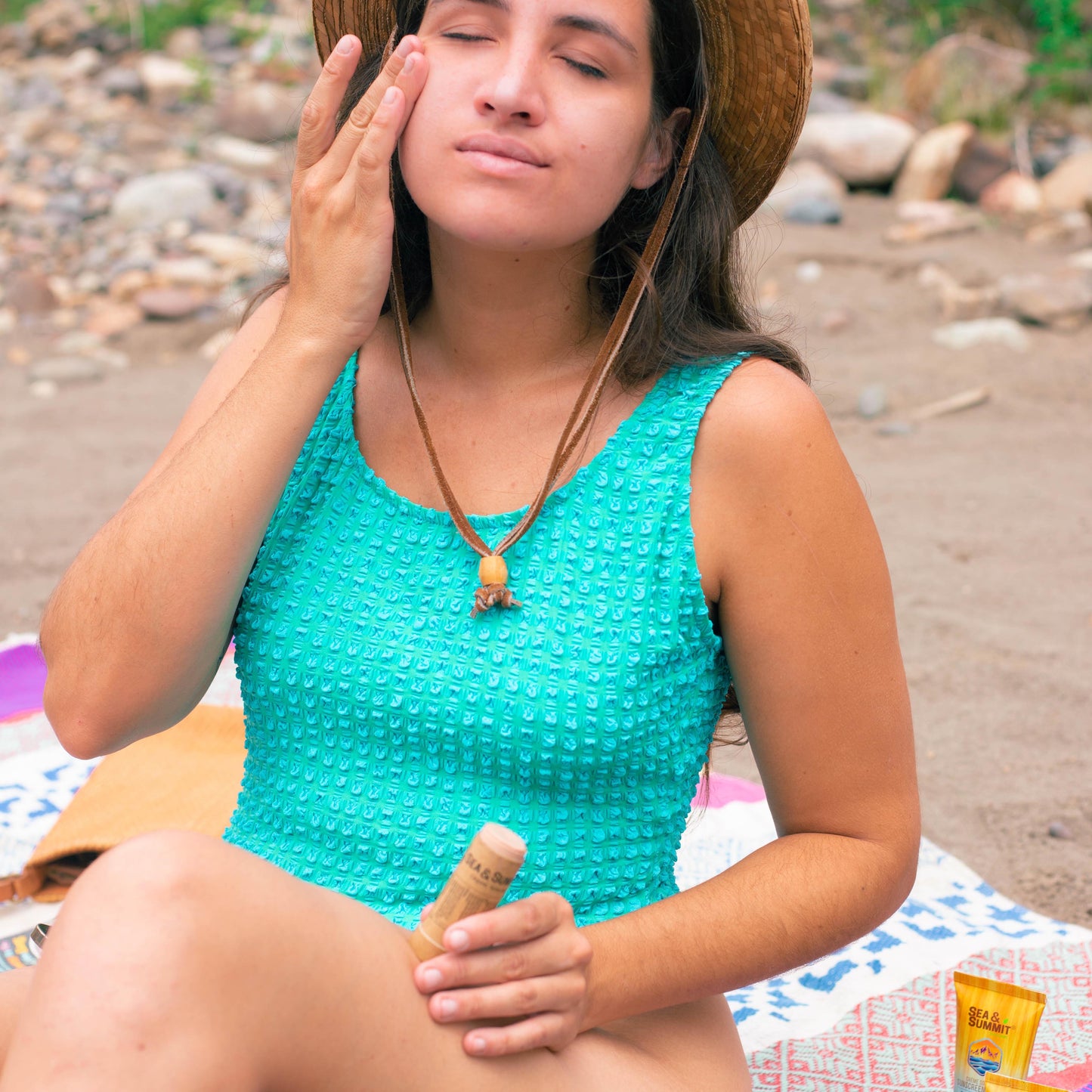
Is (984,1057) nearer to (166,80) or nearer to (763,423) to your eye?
(763,423)

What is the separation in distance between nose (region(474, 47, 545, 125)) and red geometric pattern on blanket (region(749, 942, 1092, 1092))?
167 centimetres

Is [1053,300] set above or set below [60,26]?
below

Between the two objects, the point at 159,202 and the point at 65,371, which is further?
the point at 159,202

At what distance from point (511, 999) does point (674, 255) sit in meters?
1.16

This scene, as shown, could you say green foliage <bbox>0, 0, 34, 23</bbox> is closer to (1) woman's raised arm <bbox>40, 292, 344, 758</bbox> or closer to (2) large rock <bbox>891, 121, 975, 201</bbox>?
(2) large rock <bbox>891, 121, 975, 201</bbox>

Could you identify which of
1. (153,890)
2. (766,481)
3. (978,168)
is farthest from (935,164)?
(153,890)

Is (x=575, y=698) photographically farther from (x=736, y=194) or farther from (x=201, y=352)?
(x=201, y=352)

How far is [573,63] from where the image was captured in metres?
1.92

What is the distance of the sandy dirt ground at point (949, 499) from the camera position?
366cm

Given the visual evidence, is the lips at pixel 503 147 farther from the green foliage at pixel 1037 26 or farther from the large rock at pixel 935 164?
the green foliage at pixel 1037 26

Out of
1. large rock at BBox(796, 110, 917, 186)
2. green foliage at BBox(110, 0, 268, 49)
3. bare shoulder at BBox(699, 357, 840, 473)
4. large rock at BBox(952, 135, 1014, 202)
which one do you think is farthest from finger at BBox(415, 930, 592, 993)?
green foliage at BBox(110, 0, 268, 49)

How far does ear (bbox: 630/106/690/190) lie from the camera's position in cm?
211

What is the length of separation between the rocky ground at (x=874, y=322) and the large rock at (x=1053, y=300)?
1cm

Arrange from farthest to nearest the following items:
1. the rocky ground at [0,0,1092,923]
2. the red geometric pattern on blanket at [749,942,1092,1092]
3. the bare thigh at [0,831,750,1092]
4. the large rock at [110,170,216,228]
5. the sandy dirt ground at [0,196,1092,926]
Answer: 1. the large rock at [110,170,216,228]
2. the rocky ground at [0,0,1092,923]
3. the sandy dirt ground at [0,196,1092,926]
4. the red geometric pattern on blanket at [749,942,1092,1092]
5. the bare thigh at [0,831,750,1092]
